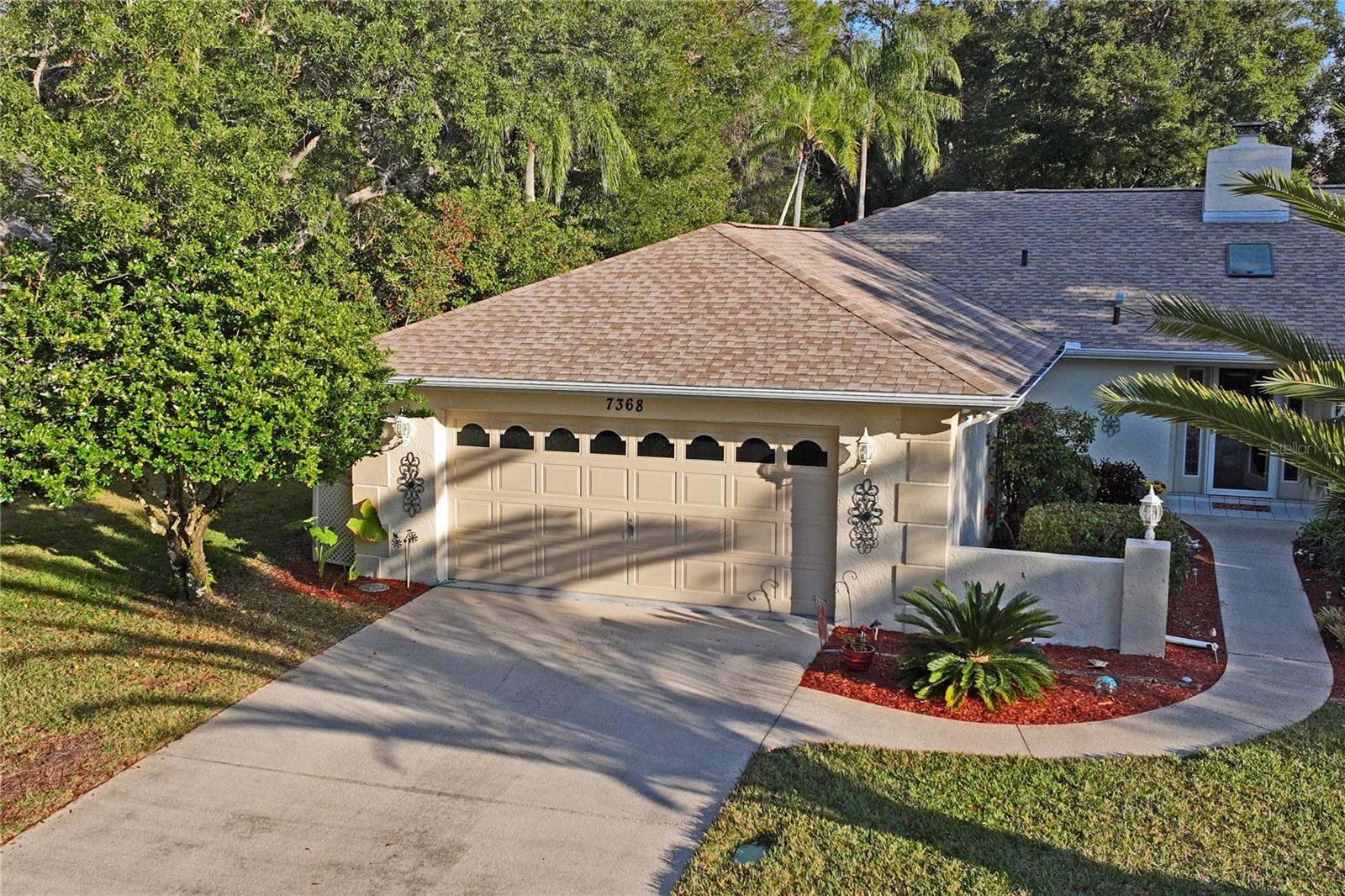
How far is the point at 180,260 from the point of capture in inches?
408

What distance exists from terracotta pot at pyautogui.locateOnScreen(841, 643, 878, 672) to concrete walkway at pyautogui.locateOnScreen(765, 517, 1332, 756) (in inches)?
20.0

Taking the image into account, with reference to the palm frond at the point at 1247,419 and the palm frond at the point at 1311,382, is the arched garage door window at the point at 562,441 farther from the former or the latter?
the palm frond at the point at 1311,382

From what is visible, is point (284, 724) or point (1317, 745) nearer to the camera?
point (1317, 745)

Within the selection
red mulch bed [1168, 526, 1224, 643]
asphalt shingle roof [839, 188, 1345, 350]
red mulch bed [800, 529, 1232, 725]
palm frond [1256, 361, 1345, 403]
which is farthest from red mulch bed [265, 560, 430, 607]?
asphalt shingle roof [839, 188, 1345, 350]

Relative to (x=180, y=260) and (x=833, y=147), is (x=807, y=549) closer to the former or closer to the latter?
(x=180, y=260)

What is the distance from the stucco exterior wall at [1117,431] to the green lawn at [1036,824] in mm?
9973

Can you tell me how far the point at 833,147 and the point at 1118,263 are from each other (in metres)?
14.1

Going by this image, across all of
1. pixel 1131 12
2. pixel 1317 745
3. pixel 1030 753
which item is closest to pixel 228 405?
pixel 1030 753

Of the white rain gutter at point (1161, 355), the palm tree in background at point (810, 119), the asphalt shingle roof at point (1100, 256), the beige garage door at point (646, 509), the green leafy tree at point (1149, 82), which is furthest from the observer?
the green leafy tree at point (1149, 82)

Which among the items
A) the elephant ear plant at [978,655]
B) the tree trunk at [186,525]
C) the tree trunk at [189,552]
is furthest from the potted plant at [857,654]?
the tree trunk at [189,552]

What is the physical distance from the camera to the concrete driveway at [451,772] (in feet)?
21.1

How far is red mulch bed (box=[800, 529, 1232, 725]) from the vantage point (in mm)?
8766

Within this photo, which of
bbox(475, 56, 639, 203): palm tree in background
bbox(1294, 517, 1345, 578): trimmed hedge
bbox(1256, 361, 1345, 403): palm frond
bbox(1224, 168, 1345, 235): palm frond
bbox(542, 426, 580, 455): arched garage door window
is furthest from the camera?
bbox(475, 56, 639, 203): palm tree in background

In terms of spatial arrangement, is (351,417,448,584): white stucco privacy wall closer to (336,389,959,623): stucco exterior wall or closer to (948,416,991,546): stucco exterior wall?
(336,389,959,623): stucco exterior wall
